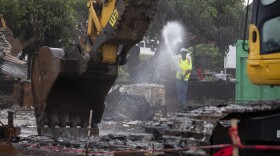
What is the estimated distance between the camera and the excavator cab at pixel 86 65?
994 centimetres

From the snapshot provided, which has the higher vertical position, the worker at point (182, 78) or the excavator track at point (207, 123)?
the worker at point (182, 78)

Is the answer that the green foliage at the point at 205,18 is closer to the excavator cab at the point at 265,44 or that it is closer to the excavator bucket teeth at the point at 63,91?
the excavator bucket teeth at the point at 63,91

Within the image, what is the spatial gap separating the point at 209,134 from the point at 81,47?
17.8ft

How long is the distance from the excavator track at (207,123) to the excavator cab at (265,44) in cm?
33

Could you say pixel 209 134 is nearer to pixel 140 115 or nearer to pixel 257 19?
pixel 257 19

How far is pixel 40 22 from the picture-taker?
884 inches

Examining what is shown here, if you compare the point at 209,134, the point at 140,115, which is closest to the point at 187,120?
the point at 209,134

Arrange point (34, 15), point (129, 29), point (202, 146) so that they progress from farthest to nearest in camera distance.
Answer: point (34, 15)
point (129, 29)
point (202, 146)

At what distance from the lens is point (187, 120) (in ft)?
19.9

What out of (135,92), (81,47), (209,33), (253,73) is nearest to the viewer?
(253,73)

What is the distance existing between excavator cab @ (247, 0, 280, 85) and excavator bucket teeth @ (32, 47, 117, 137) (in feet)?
14.8

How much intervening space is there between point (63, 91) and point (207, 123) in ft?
18.7

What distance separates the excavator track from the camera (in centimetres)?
582

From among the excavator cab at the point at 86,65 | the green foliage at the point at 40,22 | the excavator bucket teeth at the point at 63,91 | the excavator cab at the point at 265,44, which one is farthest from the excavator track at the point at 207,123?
the green foliage at the point at 40,22
